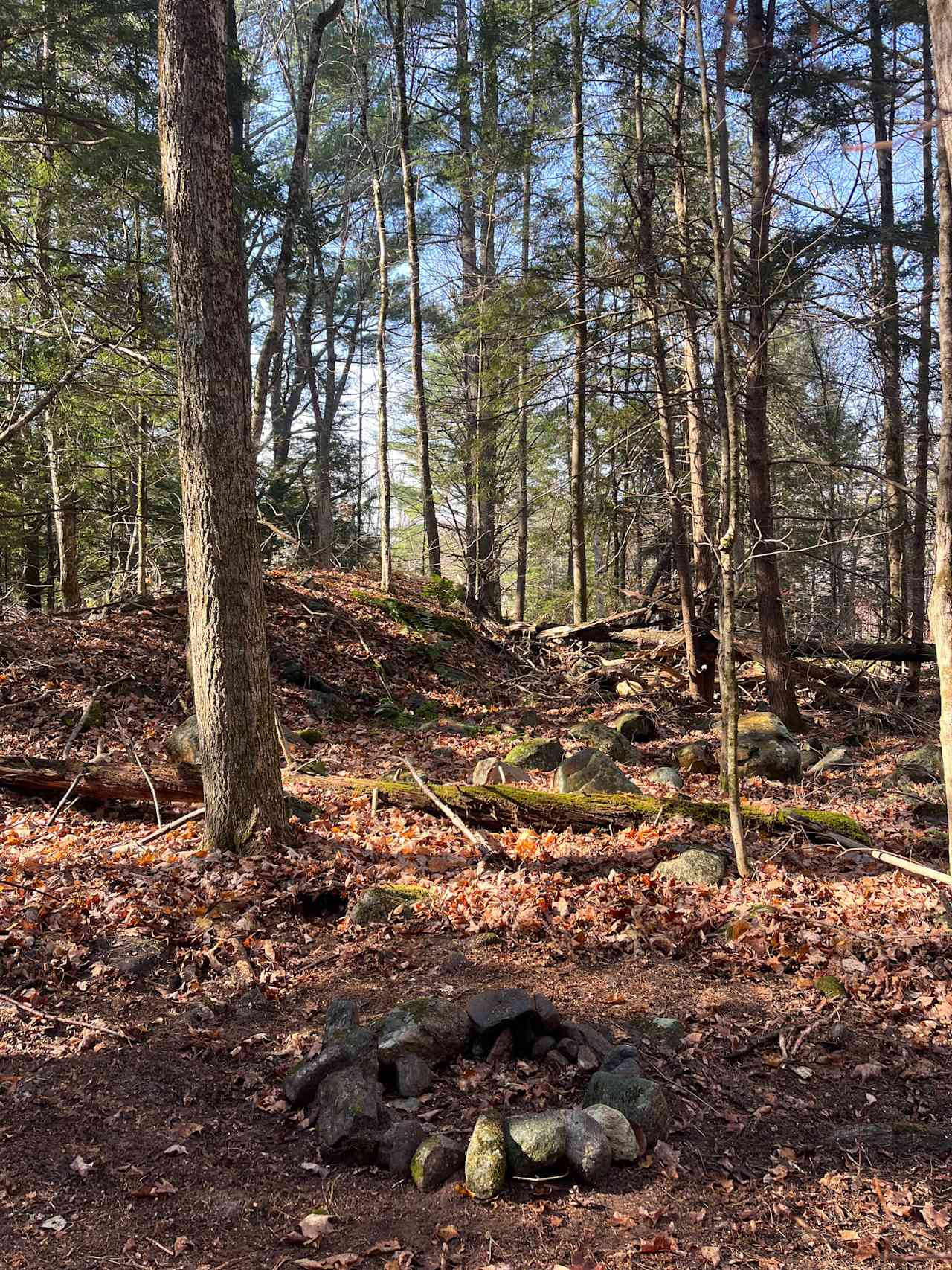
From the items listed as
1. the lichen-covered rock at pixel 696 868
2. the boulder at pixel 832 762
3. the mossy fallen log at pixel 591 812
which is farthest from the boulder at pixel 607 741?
the lichen-covered rock at pixel 696 868

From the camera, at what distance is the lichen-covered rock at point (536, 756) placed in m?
8.79

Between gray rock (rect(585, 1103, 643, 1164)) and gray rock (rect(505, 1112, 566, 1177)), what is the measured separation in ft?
0.65

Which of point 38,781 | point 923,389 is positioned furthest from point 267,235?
point 38,781

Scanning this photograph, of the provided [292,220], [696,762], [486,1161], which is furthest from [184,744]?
[292,220]

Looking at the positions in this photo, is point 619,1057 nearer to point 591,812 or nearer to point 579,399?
point 591,812

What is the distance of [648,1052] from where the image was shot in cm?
397

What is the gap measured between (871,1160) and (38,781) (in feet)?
20.8

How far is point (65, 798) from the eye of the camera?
21.5 feet

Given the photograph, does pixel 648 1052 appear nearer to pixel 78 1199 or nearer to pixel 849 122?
pixel 78 1199

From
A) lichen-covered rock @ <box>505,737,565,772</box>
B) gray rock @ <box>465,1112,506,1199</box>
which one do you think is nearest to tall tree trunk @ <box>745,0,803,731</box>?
lichen-covered rock @ <box>505,737,565,772</box>

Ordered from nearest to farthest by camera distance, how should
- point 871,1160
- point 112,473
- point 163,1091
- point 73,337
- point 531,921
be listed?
point 871,1160, point 163,1091, point 531,921, point 73,337, point 112,473

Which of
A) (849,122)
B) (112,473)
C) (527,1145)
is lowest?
(527,1145)

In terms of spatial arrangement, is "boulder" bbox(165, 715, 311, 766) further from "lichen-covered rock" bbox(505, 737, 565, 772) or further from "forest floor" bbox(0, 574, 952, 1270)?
"lichen-covered rock" bbox(505, 737, 565, 772)

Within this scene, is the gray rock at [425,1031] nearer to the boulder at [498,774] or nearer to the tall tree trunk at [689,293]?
the boulder at [498,774]
